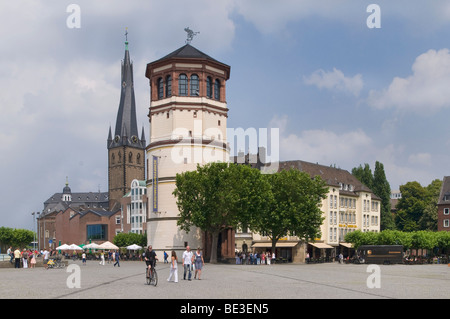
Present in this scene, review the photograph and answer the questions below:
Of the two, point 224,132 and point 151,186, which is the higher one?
point 224,132

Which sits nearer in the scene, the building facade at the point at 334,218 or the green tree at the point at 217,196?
the green tree at the point at 217,196

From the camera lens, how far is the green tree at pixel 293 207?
228 ft

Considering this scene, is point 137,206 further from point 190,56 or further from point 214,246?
point 214,246

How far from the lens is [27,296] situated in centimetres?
2172

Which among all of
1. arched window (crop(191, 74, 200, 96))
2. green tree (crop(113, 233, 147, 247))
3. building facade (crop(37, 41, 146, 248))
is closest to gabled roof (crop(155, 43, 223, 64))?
arched window (crop(191, 74, 200, 96))

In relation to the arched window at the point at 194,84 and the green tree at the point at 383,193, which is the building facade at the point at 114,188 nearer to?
the green tree at the point at 383,193

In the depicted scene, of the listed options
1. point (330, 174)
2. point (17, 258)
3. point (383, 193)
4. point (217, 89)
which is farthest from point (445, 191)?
point (17, 258)

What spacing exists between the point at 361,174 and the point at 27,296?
100 metres

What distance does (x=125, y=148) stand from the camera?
190 meters

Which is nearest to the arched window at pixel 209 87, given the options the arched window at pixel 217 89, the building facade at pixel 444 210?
the arched window at pixel 217 89

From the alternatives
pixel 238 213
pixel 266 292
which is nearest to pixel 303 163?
pixel 238 213

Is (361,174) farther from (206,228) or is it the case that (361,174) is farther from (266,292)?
(266,292)

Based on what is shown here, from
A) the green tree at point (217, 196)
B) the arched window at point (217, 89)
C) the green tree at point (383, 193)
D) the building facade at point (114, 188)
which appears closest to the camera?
the green tree at point (217, 196)

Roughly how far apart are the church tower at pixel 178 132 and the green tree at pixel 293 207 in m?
7.76
